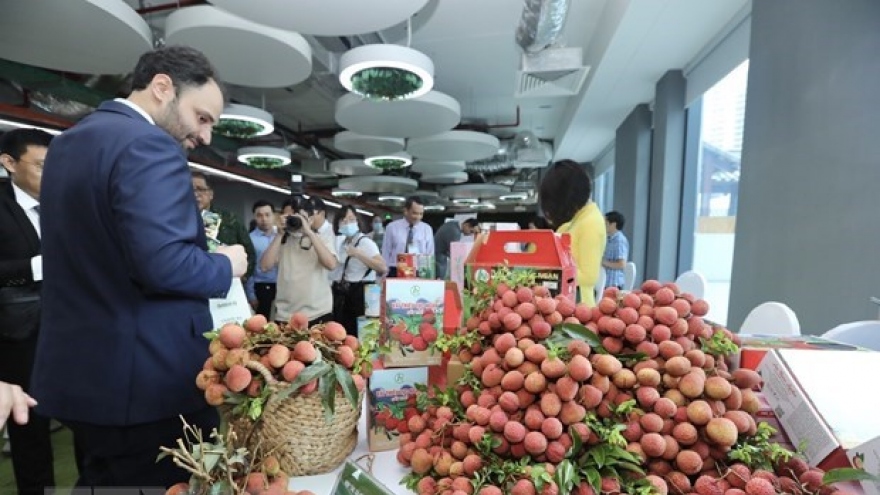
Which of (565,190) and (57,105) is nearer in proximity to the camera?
(565,190)

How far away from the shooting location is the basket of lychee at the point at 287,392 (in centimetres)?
75

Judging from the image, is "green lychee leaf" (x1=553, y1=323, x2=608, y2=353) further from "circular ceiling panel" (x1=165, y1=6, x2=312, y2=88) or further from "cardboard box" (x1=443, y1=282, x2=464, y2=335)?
"circular ceiling panel" (x1=165, y1=6, x2=312, y2=88)

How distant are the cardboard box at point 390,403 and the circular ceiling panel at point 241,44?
2153 millimetres

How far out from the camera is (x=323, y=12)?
6.41 ft

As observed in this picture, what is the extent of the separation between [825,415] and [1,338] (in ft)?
8.19

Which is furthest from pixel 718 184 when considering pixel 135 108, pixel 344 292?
pixel 135 108

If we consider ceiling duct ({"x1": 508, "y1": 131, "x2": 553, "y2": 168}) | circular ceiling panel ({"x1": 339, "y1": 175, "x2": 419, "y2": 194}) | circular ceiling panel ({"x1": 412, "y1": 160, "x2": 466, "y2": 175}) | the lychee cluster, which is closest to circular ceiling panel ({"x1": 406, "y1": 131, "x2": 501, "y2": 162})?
ceiling duct ({"x1": 508, "y1": 131, "x2": 553, "y2": 168})

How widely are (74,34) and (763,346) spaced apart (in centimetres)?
360

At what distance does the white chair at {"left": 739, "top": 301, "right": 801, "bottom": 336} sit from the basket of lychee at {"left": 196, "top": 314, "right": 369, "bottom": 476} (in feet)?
5.03

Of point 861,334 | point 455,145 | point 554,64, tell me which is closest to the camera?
point 861,334

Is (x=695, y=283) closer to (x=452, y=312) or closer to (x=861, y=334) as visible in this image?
(x=861, y=334)

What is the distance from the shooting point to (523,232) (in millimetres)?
1193


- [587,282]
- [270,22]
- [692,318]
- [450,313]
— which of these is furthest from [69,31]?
[692,318]

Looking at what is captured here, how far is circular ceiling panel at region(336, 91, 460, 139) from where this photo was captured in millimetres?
3715
